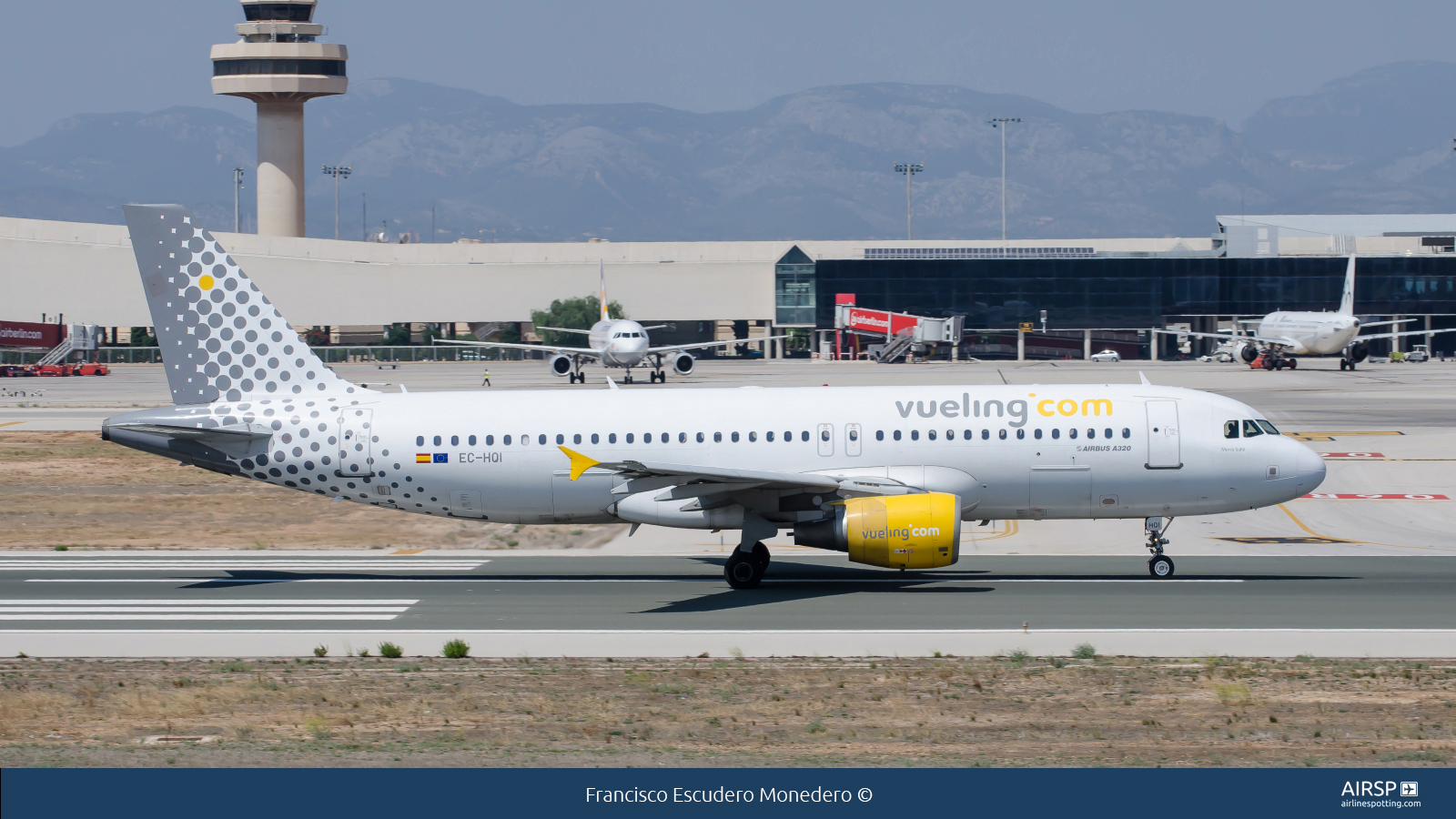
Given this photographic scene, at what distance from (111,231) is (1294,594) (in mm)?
174726

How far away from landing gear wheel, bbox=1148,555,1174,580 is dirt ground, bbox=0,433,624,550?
1332cm

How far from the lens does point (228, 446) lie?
92.3 ft

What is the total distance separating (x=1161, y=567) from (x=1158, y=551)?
360 millimetres

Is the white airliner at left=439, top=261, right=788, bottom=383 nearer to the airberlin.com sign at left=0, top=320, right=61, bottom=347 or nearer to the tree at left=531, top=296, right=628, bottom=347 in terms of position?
the airberlin.com sign at left=0, top=320, right=61, bottom=347

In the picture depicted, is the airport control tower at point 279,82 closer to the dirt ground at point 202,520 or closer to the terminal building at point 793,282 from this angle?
the terminal building at point 793,282

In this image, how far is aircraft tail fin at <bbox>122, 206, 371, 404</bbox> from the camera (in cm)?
2845

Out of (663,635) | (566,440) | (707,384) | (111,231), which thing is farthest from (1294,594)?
(111,231)

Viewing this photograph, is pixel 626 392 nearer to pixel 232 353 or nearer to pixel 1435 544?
pixel 232 353

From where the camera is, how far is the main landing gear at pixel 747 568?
27.0 meters

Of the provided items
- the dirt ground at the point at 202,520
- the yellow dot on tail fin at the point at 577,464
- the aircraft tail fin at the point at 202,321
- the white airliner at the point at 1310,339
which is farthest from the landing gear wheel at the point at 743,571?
the white airliner at the point at 1310,339

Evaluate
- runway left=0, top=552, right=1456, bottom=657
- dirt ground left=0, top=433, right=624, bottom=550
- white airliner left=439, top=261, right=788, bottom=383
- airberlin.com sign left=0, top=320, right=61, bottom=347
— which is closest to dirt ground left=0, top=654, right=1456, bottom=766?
runway left=0, top=552, right=1456, bottom=657

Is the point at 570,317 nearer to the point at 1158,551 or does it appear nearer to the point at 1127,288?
the point at 1127,288

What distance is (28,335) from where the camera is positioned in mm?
130625

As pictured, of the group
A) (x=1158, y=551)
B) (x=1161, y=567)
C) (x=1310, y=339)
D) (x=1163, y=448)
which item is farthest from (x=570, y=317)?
(x=1163, y=448)
